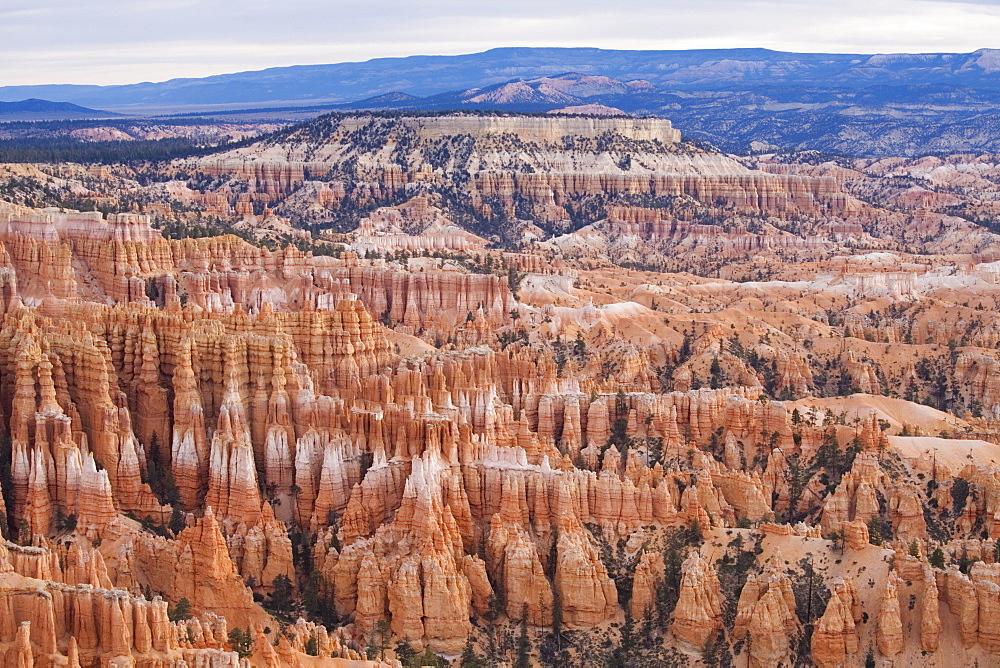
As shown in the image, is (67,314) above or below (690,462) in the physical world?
above

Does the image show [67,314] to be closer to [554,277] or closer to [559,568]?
[559,568]

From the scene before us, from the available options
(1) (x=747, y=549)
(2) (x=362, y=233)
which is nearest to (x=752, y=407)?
(1) (x=747, y=549)

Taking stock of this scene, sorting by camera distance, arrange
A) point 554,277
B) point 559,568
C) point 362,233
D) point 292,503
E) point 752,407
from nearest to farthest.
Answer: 1. point 559,568
2. point 292,503
3. point 752,407
4. point 554,277
5. point 362,233

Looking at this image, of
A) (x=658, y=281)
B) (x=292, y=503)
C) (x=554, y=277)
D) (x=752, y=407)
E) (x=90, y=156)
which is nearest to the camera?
(x=292, y=503)

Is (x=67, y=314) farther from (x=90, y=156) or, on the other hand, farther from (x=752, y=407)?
(x=90, y=156)

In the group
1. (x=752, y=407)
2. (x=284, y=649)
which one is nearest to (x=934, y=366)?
(x=752, y=407)

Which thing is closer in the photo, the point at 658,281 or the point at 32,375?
the point at 32,375
